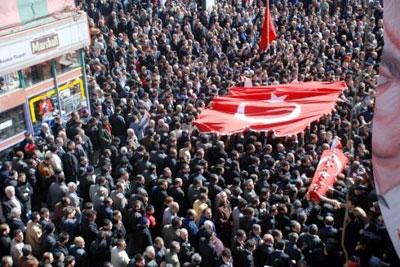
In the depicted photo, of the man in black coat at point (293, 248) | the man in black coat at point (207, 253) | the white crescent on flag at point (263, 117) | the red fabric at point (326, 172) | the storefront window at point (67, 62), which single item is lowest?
the man in black coat at point (207, 253)

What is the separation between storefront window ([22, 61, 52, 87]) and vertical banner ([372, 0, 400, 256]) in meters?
10.4

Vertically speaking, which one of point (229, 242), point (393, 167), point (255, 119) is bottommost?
point (229, 242)

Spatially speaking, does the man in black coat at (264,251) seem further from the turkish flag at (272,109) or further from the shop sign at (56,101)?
the shop sign at (56,101)

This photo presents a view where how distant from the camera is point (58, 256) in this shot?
890 centimetres

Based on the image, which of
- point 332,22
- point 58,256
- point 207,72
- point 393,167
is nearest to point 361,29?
point 332,22

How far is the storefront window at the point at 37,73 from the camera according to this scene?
13763mm

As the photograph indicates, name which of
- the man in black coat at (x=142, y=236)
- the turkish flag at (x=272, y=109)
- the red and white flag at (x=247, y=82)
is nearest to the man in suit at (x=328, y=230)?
the turkish flag at (x=272, y=109)

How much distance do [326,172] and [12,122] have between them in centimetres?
647

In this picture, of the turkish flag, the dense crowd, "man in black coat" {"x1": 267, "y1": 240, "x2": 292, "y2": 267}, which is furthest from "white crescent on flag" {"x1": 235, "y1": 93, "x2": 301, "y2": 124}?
"man in black coat" {"x1": 267, "y1": 240, "x2": 292, "y2": 267}

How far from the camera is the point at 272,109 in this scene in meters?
12.3

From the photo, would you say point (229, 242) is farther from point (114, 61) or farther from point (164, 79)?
point (114, 61)

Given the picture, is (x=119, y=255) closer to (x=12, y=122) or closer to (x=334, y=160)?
(x=334, y=160)

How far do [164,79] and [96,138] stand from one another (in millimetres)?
3722

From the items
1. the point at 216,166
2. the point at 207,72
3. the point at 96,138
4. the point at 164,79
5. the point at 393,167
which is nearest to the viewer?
the point at 393,167
